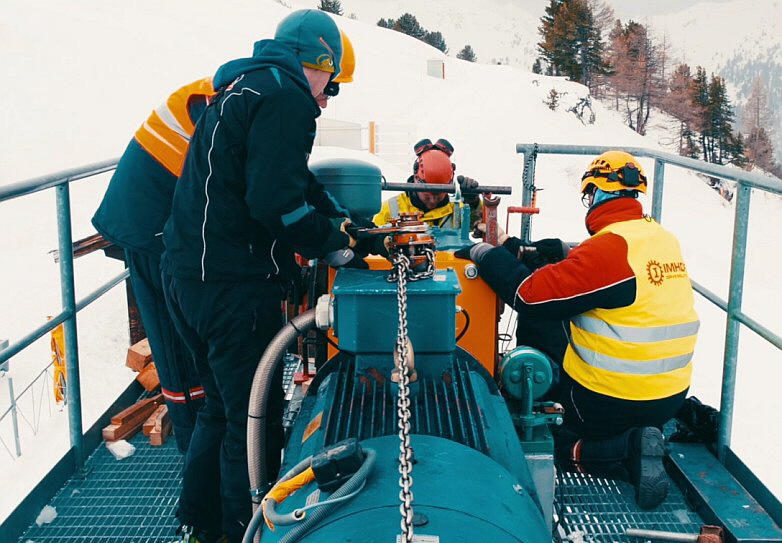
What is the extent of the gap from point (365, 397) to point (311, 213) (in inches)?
22.0

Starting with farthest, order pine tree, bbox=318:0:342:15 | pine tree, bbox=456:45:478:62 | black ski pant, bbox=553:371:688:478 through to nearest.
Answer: pine tree, bbox=456:45:478:62 → pine tree, bbox=318:0:342:15 → black ski pant, bbox=553:371:688:478

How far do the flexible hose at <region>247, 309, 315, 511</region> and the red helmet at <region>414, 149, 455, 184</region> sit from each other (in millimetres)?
1959

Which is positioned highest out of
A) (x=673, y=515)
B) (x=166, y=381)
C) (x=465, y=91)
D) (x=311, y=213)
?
(x=465, y=91)

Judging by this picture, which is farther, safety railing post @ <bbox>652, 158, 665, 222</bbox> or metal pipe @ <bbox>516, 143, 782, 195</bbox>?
safety railing post @ <bbox>652, 158, 665, 222</bbox>

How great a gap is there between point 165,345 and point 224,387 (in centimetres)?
47

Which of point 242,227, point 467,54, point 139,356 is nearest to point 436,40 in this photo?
point 467,54

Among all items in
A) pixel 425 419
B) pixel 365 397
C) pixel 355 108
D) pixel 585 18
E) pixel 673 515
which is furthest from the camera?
pixel 585 18

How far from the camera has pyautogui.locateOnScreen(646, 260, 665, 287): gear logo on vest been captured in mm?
2725

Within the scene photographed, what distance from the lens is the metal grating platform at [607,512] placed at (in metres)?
2.73

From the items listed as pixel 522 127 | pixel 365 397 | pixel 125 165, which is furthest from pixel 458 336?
pixel 522 127

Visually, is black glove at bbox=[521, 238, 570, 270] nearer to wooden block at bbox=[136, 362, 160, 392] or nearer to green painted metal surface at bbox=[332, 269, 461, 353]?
green painted metal surface at bbox=[332, 269, 461, 353]

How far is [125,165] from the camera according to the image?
105 inches

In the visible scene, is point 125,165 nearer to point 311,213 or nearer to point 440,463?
point 311,213

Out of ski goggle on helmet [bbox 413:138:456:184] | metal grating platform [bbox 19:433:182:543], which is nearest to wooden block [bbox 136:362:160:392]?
metal grating platform [bbox 19:433:182:543]
